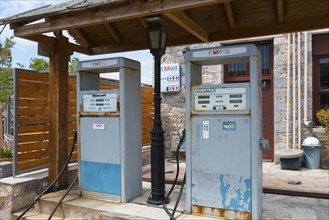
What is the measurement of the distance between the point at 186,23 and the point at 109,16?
991mm

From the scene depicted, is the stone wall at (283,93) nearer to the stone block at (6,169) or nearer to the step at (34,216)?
the step at (34,216)

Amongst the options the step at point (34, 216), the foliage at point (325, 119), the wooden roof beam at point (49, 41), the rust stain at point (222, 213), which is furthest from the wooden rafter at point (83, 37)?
the foliage at point (325, 119)

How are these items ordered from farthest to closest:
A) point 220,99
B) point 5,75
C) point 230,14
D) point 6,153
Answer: point 5,75 < point 6,153 < point 230,14 < point 220,99

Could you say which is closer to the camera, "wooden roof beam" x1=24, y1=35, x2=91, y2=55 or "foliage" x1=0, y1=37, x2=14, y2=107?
"wooden roof beam" x1=24, y1=35, x2=91, y2=55

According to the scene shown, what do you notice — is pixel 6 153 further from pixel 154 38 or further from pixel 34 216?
pixel 154 38

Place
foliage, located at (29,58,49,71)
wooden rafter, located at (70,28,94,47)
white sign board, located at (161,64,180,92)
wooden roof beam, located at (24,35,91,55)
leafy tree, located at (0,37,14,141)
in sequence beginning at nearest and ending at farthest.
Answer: wooden roof beam, located at (24,35,91,55), wooden rafter, located at (70,28,94,47), white sign board, located at (161,64,180,92), leafy tree, located at (0,37,14,141), foliage, located at (29,58,49,71)

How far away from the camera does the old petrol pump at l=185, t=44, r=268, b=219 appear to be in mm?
3463

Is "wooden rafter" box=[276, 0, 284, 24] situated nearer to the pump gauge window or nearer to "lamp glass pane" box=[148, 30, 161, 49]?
"lamp glass pane" box=[148, 30, 161, 49]

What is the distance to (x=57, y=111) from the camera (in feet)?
15.6

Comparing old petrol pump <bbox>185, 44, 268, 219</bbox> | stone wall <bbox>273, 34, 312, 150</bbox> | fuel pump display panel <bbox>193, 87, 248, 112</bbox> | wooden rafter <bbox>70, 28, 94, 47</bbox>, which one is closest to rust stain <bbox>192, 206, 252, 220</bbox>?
old petrol pump <bbox>185, 44, 268, 219</bbox>

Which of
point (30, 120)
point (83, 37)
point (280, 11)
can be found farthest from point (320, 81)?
point (30, 120)

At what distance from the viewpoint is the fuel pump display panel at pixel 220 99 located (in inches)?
138

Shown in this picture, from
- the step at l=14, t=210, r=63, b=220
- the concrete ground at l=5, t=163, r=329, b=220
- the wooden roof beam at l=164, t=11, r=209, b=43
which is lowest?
the step at l=14, t=210, r=63, b=220

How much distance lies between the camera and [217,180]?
363 centimetres
